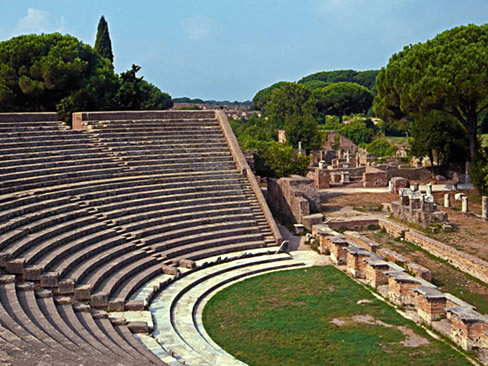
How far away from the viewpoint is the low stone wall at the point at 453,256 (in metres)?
17.0

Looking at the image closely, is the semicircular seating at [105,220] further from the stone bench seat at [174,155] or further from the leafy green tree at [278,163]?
the leafy green tree at [278,163]

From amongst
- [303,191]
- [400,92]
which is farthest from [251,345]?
[400,92]

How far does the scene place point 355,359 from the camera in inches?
456

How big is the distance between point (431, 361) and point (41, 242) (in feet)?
30.9

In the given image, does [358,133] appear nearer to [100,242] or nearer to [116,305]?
[100,242]

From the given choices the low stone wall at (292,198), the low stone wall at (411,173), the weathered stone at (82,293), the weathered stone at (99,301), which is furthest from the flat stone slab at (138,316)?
the low stone wall at (411,173)

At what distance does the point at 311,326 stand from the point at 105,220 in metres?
7.47

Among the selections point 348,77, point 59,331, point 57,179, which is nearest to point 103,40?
point 57,179

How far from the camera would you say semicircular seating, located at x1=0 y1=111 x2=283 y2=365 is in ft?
35.2

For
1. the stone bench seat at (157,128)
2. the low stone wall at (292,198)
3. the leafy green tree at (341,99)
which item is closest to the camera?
the low stone wall at (292,198)

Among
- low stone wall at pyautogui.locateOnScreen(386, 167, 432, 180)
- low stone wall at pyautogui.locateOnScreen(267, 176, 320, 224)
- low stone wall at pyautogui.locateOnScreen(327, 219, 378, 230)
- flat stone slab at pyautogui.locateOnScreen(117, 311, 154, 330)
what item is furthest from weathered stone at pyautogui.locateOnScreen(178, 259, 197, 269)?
low stone wall at pyautogui.locateOnScreen(386, 167, 432, 180)

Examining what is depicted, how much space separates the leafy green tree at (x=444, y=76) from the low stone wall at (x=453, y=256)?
10.8 m

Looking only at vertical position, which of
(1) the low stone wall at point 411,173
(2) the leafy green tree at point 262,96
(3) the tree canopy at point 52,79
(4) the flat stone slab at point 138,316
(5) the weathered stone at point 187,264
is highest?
(2) the leafy green tree at point 262,96

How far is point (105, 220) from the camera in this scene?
59.0 ft
